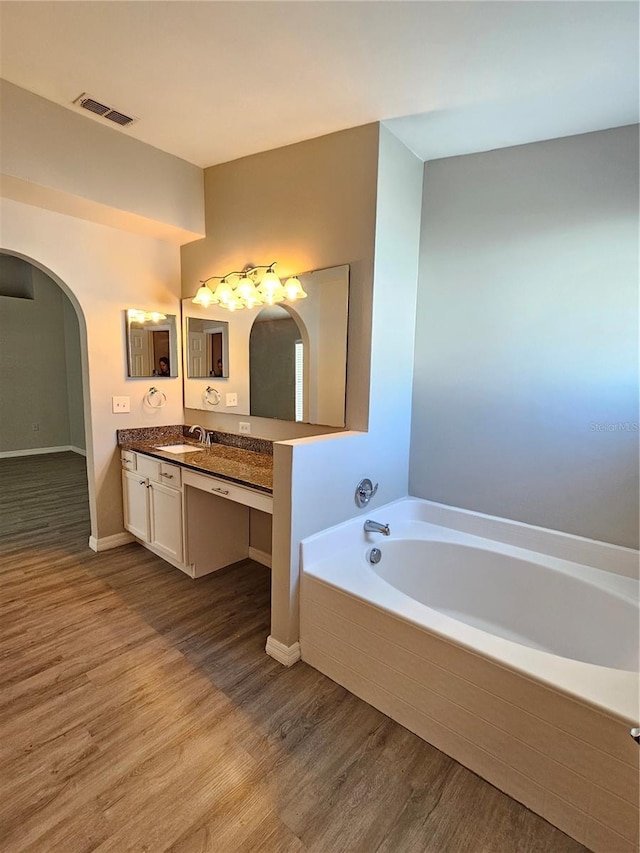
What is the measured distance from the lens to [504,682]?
1.39 meters

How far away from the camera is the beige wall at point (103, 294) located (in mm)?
2695

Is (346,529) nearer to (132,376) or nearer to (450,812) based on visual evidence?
(450,812)

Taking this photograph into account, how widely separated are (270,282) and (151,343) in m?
1.29

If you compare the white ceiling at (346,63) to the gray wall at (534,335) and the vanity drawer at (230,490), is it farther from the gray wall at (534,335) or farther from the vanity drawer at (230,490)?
the vanity drawer at (230,490)

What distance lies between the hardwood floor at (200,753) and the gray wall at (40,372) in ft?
15.9

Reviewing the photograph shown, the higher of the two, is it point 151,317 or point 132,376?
point 151,317

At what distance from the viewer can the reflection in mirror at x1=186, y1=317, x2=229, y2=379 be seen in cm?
314

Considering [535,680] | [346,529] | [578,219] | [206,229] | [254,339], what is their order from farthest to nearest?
[206,229] → [254,339] → [346,529] → [578,219] → [535,680]

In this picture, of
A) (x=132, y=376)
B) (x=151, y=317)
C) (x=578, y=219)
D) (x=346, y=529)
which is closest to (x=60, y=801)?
(x=346, y=529)

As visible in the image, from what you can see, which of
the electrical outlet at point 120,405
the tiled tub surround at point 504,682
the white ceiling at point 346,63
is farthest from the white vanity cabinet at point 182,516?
the white ceiling at point 346,63

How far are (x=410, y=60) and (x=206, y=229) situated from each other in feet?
6.14

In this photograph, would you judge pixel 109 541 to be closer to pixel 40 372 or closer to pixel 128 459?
pixel 128 459

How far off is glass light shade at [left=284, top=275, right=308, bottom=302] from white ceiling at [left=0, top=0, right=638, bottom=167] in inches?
32.3

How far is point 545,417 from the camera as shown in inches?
87.7
